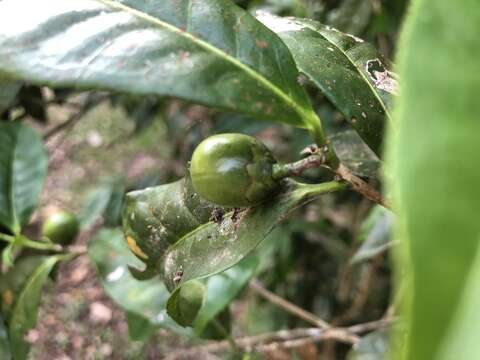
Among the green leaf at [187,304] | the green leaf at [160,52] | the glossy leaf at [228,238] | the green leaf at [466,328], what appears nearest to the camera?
the green leaf at [466,328]

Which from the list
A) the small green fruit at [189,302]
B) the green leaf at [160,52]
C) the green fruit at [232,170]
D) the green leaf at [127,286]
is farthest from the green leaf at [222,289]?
the green leaf at [160,52]

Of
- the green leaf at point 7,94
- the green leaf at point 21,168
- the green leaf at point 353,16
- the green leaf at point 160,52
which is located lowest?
the green leaf at point 21,168

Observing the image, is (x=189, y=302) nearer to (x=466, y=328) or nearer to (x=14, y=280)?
(x=14, y=280)

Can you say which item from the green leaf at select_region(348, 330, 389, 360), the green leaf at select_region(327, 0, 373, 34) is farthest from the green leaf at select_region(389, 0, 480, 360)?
the green leaf at select_region(327, 0, 373, 34)

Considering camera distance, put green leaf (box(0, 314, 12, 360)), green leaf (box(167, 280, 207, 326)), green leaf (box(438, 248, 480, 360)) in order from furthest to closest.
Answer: green leaf (box(0, 314, 12, 360)) → green leaf (box(167, 280, 207, 326)) → green leaf (box(438, 248, 480, 360))

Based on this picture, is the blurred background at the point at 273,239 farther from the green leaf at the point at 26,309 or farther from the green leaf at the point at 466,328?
the green leaf at the point at 466,328

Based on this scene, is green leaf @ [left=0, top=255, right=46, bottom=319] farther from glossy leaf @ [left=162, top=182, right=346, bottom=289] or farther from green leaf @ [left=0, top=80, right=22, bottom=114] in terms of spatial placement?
glossy leaf @ [left=162, top=182, right=346, bottom=289]

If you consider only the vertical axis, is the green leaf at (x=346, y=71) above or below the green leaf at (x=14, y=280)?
above
